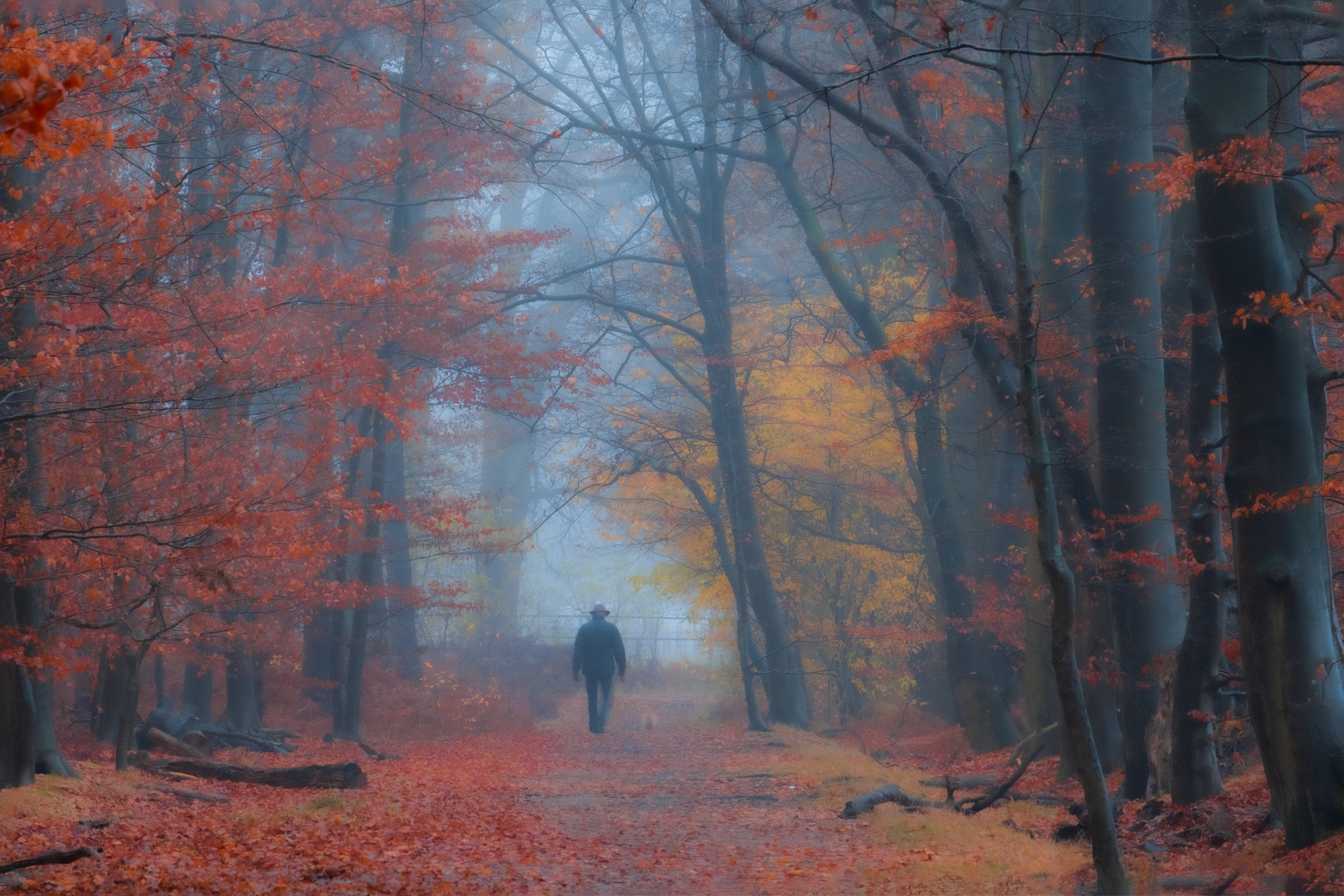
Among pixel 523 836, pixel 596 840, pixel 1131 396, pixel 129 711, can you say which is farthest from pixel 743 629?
pixel 129 711

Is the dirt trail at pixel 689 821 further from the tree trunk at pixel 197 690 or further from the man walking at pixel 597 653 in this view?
the tree trunk at pixel 197 690

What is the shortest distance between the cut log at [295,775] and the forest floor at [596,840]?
7.6 inches

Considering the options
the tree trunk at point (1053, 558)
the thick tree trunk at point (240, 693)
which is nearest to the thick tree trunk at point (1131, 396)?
the tree trunk at point (1053, 558)

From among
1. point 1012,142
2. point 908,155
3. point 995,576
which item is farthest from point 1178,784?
point 995,576

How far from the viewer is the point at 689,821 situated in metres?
9.34

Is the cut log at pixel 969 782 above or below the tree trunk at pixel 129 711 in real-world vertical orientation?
below

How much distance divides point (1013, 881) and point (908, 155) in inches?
288

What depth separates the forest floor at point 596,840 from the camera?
6156mm

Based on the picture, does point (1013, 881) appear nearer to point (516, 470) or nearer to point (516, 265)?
point (516, 265)

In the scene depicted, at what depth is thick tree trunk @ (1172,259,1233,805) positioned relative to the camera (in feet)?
26.9

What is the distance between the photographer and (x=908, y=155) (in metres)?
10.8

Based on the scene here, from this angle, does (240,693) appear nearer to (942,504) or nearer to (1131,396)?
(942,504)

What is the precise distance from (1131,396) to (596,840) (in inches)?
254

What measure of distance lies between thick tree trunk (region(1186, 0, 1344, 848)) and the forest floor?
0.57 meters
